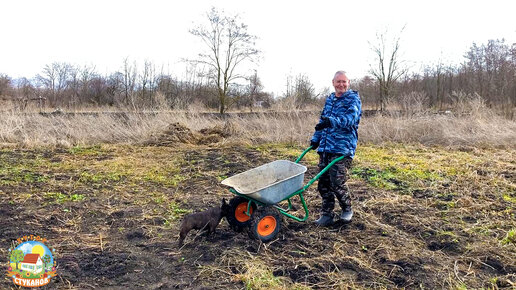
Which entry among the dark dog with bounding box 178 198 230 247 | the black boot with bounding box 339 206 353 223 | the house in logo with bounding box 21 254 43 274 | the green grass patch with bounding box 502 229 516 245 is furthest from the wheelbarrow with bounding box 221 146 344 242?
the green grass patch with bounding box 502 229 516 245

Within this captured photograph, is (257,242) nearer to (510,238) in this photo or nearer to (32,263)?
(32,263)

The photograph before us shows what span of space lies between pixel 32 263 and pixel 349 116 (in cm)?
303

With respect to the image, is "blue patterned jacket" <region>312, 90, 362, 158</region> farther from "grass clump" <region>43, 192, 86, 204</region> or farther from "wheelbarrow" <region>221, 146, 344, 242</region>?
"grass clump" <region>43, 192, 86, 204</region>

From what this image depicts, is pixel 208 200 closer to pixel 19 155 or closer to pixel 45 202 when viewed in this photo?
pixel 45 202

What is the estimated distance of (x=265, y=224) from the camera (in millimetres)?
3277

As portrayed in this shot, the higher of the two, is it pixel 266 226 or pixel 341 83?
pixel 341 83

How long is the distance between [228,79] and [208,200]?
49.6 ft

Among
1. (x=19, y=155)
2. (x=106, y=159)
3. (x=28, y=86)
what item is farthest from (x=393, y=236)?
(x=28, y=86)

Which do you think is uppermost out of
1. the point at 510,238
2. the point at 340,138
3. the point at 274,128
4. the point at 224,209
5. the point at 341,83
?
the point at 341,83

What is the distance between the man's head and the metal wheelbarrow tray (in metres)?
0.88

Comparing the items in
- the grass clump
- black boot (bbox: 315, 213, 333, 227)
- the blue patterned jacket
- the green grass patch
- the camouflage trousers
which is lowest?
the green grass patch

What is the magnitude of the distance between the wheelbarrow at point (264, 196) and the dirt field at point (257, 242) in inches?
5.3

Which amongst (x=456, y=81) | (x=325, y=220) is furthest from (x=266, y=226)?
(x=456, y=81)

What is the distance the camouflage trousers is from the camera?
361 cm
